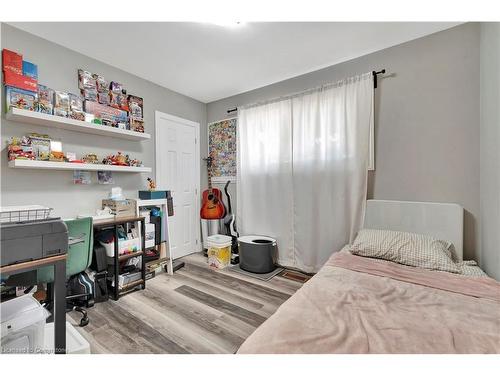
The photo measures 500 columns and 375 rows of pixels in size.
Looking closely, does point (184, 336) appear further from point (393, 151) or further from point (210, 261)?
point (393, 151)

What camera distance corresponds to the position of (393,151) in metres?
2.23

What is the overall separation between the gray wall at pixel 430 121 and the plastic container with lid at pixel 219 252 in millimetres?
1879

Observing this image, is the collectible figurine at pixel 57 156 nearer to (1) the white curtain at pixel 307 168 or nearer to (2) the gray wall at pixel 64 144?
(2) the gray wall at pixel 64 144

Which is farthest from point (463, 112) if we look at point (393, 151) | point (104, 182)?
point (104, 182)

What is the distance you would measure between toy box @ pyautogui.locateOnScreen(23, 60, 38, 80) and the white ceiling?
11.7 inches

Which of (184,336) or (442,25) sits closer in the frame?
(184,336)

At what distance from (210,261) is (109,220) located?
4.39ft

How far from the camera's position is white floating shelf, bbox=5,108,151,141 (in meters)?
1.77

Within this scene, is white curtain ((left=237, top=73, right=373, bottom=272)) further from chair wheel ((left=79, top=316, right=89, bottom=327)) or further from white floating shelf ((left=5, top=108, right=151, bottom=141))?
chair wheel ((left=79, top=316, right=89, bottom=327))

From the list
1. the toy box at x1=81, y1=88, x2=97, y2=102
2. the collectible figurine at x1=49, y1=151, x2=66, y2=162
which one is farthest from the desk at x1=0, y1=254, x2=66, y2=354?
the toy box at x1=81, y1=88, x2=97, y2=102

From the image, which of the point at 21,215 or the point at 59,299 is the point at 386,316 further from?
the point at 21,215

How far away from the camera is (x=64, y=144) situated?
7.07ft

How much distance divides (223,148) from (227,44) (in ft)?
5.23

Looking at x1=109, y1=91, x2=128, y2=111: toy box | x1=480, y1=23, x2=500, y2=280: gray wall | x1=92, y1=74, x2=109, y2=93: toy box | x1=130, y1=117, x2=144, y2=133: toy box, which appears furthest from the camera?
x1=130, y1=117, x2=144, y2=133: toy box
